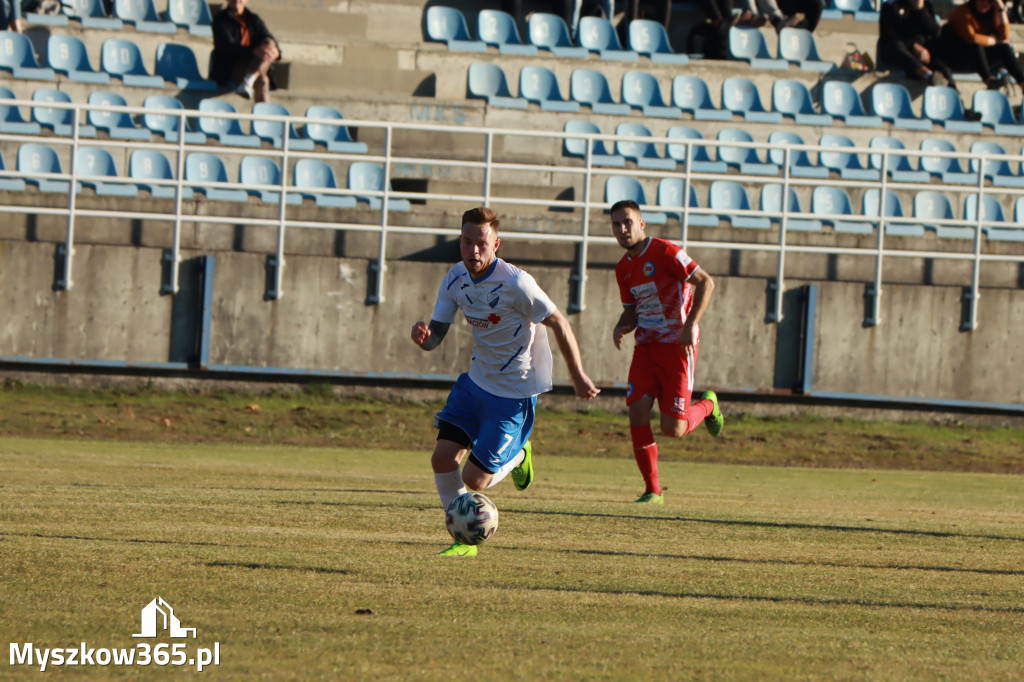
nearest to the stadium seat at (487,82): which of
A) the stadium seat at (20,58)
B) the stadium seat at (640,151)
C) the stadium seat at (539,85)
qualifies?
the stadium seat at (539,85)

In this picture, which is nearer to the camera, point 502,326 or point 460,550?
point 460,550

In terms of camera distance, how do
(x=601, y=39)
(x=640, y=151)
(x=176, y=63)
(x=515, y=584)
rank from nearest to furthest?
(x=515, y=584)
(x=640, y=151)
(x=176, y=63)
(x=601, y=39)

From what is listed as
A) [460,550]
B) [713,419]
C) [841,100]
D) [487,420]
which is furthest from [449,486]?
[841,100]

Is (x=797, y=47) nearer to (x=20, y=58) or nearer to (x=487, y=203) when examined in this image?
(x=487, y=203)

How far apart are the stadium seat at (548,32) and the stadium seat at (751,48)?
3.09 meters

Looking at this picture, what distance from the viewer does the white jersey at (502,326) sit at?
6867mm

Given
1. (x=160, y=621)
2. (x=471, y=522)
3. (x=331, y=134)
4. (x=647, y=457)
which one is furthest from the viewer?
(x=331, y=134)

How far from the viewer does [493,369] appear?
6969mm

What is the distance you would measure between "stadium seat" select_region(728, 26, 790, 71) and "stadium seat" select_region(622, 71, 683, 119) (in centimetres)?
249

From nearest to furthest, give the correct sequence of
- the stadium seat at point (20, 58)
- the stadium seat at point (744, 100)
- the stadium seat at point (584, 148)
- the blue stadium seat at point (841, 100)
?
the stadium seat at point (584, 148) < the stadium seat at point (20, 58) < the stadium seat at point (744, 100) < the blue stadium seat at point (841, 100)

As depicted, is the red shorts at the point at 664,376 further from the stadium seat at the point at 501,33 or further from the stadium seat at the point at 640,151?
the stadium seat at the point at 501,33

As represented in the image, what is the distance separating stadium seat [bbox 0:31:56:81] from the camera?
66.4ft

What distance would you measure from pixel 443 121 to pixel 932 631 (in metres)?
16.6

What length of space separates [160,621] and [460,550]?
7.12 ft
